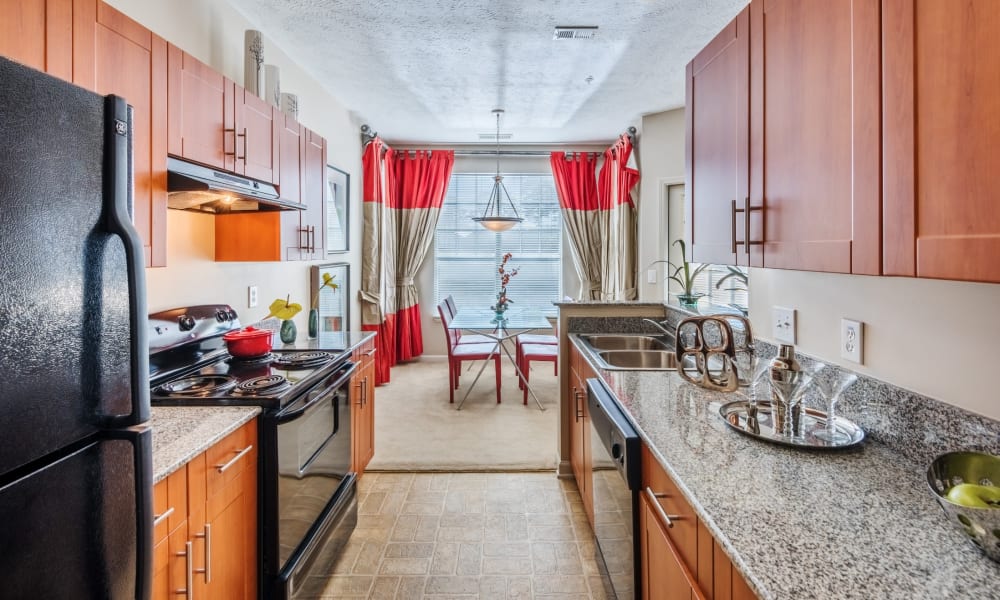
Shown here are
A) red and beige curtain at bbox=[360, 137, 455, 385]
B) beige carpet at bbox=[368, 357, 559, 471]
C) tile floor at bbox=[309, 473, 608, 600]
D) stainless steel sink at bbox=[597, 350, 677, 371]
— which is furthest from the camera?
red and beige curtain at bbox=[360, 137, 455, 385]

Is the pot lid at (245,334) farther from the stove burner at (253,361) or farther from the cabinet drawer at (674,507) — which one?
the cabinet drawer at (674,507)

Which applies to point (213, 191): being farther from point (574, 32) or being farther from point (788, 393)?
point (574, 32)

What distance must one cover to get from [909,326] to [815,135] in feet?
1.77

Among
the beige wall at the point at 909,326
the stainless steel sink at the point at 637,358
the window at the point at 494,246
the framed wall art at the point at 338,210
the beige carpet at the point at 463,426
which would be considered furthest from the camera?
the window at the point at 494,246

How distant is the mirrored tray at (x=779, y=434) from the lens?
3.85ft

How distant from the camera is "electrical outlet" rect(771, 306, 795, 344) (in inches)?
62.7

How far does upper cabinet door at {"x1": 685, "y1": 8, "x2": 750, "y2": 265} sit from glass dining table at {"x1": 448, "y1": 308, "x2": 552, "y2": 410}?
7.93ft

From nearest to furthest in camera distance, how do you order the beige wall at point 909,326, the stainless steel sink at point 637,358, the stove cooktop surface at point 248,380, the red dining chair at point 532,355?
the beige wall at point 909,326 < the stove cooktop surface at point 248,380 < the stainless steel sink at point 637,358 < the red dining chair at point 532,355

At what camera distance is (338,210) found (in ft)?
13.8

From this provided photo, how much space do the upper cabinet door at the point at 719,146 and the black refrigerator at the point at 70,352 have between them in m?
1.45

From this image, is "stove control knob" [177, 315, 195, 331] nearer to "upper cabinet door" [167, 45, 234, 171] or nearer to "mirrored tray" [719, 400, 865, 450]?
"upper cabinet door" [167, 45, 234, 171]

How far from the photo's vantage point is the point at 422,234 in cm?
545

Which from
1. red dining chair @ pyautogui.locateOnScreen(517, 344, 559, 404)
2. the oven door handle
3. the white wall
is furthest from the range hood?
the white wall

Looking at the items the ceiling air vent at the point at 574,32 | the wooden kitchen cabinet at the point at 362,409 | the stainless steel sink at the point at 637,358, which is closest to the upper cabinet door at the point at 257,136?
the wooden kitchen cabinet at the point at 362,409
